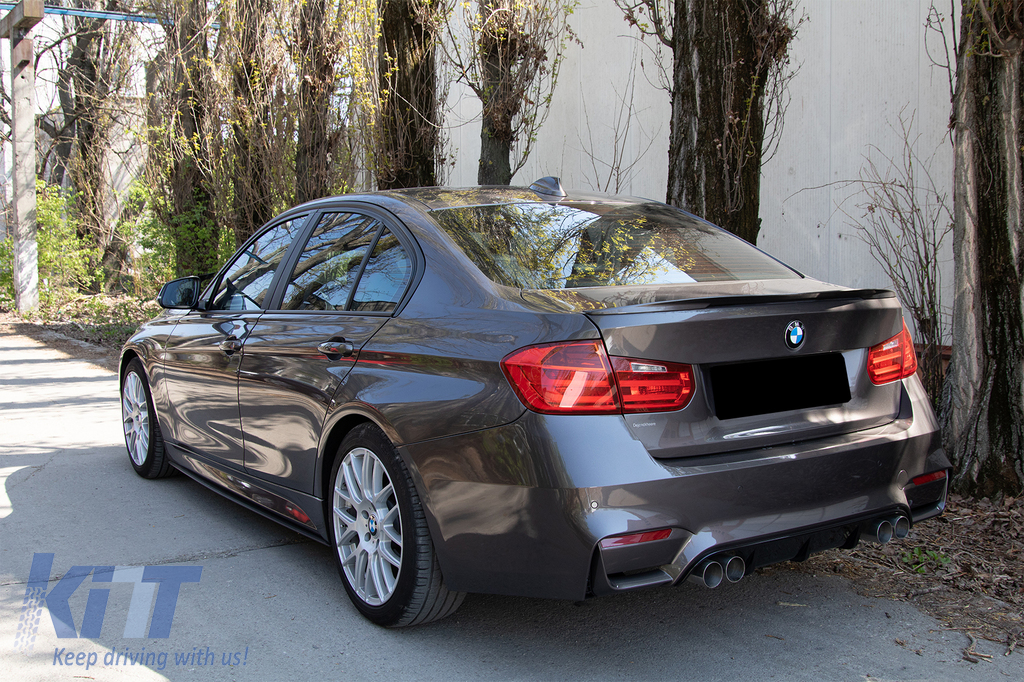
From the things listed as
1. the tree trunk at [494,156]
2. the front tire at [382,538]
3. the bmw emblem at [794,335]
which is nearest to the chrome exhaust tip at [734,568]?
the bmw emblem at [794,335]

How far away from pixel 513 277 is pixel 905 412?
1451 mm

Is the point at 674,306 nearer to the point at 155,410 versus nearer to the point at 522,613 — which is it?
the point at 522,613

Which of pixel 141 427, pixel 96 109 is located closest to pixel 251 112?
pixel 141 427

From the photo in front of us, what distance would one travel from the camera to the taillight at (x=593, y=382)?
2.66 metres

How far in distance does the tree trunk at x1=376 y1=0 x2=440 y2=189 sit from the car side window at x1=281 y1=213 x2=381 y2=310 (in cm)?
545

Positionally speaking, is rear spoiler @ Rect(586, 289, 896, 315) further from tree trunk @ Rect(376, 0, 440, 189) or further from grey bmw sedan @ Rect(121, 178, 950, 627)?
tree trunk @ Rect(376, 0, 440, 189)

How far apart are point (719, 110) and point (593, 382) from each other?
376 centimetres

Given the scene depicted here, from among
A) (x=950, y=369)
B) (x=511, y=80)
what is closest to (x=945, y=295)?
(x=950, y=369)

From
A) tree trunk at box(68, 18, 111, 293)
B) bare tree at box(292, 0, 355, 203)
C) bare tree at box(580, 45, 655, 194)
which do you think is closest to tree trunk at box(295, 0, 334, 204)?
bare tree at box(292, 0, 355, 203)

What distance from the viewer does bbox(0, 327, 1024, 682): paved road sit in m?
3.06

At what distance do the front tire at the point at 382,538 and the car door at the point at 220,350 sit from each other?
1038 millimetres

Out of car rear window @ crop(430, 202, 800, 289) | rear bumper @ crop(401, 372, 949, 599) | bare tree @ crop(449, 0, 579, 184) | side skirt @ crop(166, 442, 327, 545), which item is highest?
bare tree @ crop(449, 0, 579, 184)

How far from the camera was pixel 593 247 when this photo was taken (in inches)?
135

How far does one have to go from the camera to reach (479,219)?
3561 mm
